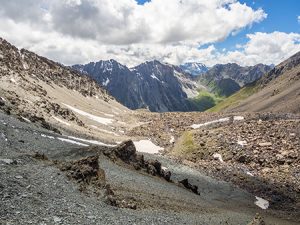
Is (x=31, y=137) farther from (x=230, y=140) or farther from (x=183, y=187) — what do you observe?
(x=230, y=140)

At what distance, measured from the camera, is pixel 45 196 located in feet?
76.5

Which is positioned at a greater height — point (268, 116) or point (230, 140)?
point (268, 116)

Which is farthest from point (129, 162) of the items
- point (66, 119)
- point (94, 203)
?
point (66, 119)

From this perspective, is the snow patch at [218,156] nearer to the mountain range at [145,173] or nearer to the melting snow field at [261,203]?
the mountain range at [145,173]

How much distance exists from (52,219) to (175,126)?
360 ft

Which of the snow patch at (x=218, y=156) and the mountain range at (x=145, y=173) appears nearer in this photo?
the mountain range at (x=145, y=173)

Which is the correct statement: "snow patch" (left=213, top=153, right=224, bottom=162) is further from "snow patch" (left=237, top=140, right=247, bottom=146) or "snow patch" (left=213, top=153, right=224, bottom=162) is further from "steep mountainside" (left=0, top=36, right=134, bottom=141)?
"steep mountainside" (left=0, top=36, right=134, bottom=141)

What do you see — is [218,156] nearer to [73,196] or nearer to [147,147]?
[147,147]

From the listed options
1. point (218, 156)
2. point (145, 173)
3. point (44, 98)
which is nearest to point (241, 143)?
point (218, 156)

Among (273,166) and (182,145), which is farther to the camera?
(182,145)

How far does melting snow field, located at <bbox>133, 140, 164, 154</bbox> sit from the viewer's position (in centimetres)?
9418

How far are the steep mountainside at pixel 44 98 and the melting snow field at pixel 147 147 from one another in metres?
8.21

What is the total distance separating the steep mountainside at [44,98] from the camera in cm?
9274

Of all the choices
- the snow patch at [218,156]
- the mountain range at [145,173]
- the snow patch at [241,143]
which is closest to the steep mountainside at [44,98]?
the mountain range at [145,173]
